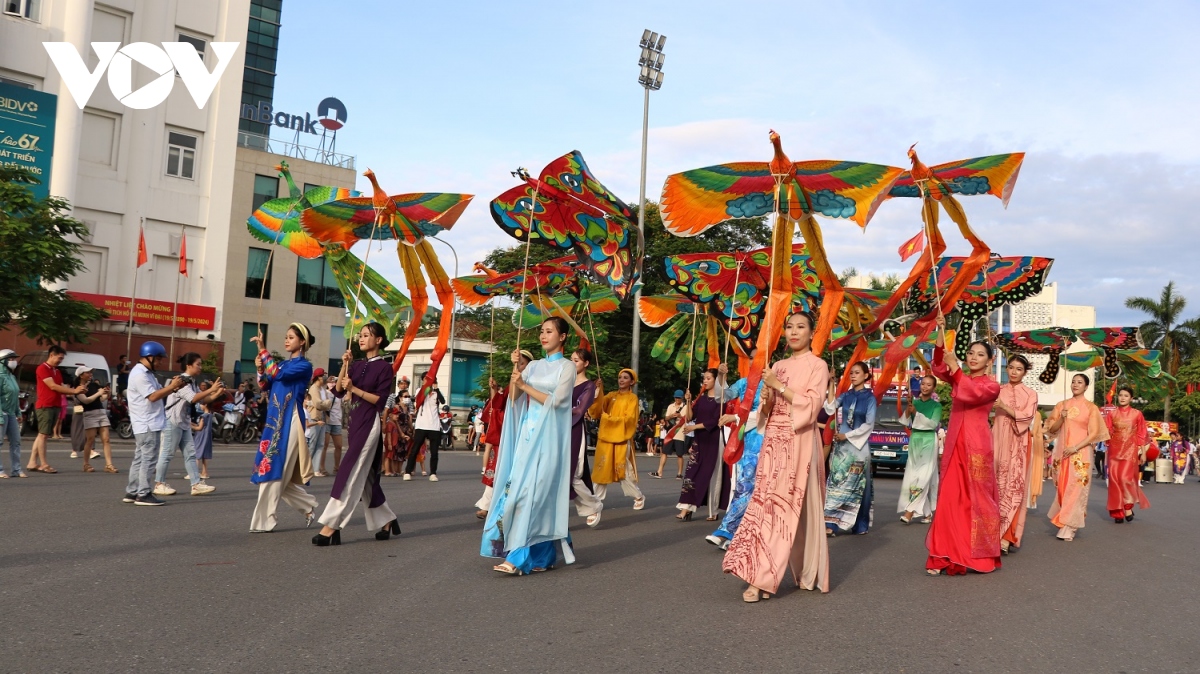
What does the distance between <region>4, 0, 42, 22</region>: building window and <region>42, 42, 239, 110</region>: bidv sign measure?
91 centimetres

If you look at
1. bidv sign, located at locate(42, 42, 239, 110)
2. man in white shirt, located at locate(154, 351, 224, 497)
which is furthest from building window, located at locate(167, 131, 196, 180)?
man in white shirt, located at locate(154, 351, 224, 497)

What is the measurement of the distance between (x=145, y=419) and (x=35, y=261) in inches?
450

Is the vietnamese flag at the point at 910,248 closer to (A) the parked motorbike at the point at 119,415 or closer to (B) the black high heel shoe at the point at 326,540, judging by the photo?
(B) the black high heel shoe at the point at 326,540

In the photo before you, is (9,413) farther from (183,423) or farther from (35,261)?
(35,261)

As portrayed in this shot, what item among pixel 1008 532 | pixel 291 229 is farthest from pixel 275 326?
pixel 1008 532

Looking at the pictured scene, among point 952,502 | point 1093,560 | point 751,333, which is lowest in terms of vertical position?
point 1093,560

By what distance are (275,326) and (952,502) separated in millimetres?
34816

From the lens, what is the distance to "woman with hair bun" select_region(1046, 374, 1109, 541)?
10570mm

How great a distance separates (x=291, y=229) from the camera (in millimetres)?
10180

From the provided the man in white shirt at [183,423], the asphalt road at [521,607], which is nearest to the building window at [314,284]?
the man in white shirt at [183,423]

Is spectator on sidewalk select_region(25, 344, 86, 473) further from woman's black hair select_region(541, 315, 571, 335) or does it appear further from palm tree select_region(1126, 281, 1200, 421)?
palm tree select_region(1126, 281, 1200, 421)

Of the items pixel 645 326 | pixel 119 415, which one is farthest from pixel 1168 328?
pixel 119 415

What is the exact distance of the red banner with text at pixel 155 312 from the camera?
3019cm

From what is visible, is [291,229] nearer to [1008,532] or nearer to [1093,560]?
[1008,532]
